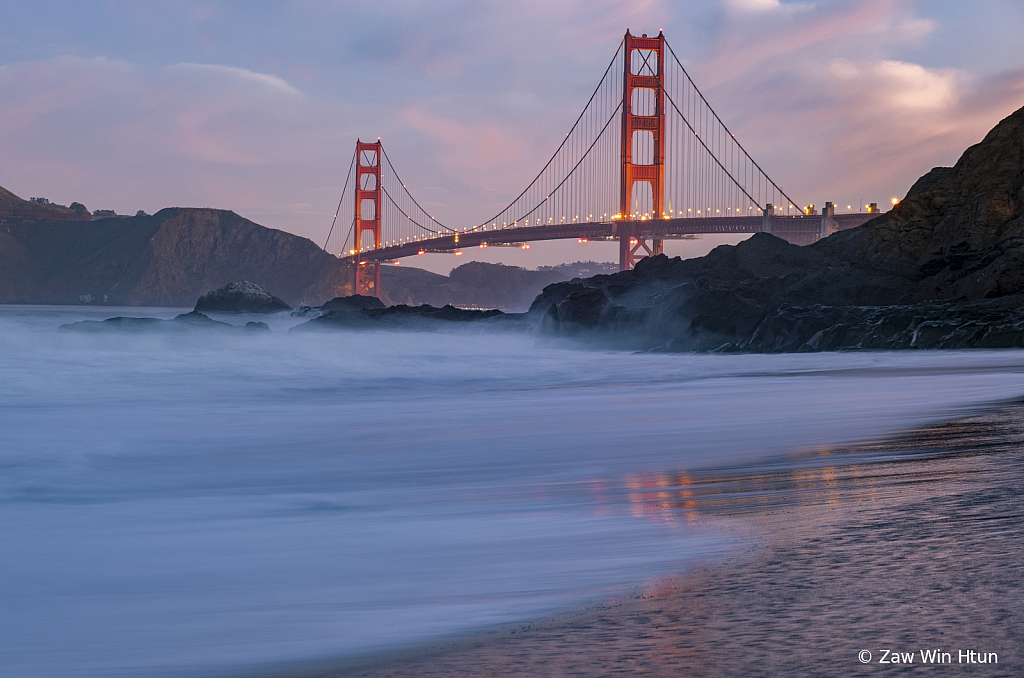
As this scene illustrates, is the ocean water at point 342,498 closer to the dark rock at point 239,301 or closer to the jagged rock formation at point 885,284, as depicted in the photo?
the jagged rock formation at point 885,284

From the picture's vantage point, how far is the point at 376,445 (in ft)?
18.4

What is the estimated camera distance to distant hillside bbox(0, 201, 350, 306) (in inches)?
4988

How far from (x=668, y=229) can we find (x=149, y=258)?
339ft

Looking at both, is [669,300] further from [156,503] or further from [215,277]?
[215,277]

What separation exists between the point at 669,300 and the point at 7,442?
635 inches

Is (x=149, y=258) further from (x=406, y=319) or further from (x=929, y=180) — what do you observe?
(x=929, y=180)

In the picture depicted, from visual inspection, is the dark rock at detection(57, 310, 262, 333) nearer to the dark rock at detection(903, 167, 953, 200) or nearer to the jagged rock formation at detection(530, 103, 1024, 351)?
the jagged rock formation at detection(530, 103, 1024, 351)

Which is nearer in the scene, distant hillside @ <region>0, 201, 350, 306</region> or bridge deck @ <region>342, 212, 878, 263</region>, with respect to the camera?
bridge deck @ <region>342, 212, 878, 263</region>

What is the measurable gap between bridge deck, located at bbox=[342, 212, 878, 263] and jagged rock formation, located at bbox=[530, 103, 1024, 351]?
1990 centimetres

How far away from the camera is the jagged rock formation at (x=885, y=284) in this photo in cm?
1463

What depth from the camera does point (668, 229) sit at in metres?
43.8

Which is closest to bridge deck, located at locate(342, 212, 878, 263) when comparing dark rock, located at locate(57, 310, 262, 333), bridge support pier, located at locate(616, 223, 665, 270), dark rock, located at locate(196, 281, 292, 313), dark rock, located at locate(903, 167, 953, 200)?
bridge support pier, located at locate(616, 223, 665, 270)

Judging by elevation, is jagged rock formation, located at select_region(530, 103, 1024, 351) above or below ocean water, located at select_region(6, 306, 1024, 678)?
above

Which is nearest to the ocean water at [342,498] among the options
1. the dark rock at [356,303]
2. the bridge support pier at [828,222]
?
the bridge support pier at [828,222]
